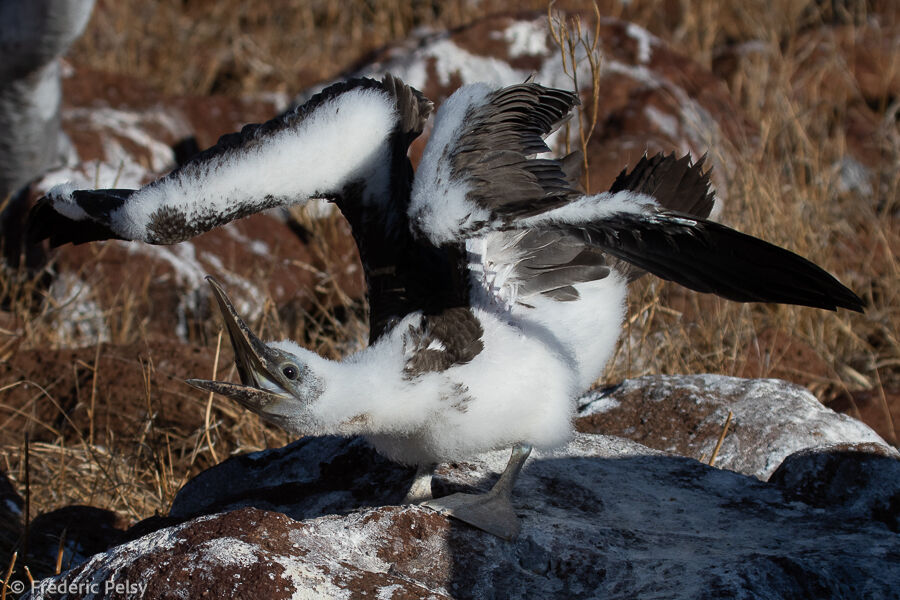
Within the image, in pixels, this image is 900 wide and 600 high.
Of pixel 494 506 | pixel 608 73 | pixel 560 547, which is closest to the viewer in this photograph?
pixel 560 547

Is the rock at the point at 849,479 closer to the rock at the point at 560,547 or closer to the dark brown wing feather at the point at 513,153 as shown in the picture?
the rock at the point at 560,547

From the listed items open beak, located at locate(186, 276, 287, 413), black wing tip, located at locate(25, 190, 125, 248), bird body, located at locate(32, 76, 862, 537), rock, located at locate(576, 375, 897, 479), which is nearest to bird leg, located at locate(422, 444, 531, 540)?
bird body, located at locate(32, 76, 862, 537)

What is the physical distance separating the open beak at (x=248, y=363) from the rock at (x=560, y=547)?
435 millimetres

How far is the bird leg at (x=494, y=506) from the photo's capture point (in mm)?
2881

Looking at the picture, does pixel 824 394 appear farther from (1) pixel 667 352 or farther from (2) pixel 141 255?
(2) pixel 141 255

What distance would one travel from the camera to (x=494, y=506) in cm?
304

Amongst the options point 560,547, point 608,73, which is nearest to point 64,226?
point 560,547

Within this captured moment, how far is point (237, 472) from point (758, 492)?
179 cm

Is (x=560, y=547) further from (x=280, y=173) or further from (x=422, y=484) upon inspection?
(x=280, y=173)

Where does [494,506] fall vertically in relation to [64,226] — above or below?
below

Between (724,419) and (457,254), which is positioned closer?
(457,254)

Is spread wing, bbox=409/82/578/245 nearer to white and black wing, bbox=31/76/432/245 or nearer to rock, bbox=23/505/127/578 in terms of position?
white and black wing, bbox=31/76/432/245

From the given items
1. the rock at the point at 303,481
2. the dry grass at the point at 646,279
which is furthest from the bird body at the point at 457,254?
the dry grass at the point at 646,279

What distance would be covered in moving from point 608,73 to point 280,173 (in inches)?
170
